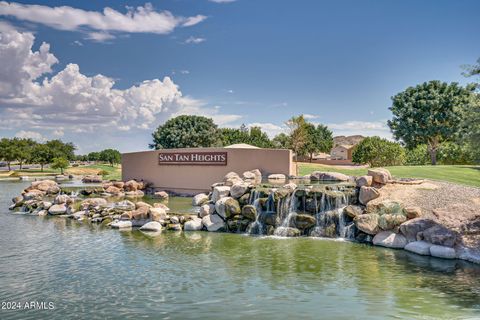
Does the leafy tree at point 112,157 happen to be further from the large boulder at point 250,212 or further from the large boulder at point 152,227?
the large boulder at point 250,212

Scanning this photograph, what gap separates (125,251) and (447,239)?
1147cm

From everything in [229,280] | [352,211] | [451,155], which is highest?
[451,155]

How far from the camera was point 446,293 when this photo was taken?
1032 centimetres

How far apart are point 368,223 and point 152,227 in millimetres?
9684

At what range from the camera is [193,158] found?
111ft

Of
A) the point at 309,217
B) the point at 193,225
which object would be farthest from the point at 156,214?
the point at 309,217

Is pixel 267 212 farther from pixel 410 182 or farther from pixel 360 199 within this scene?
pixel 410 182

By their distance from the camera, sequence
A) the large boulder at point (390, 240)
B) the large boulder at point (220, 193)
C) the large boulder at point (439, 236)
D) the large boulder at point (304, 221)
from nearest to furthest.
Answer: the large boulder at point (439, 236) → the large boulder at point (390, 240) → the large boulder at point (304, 221) → the large boulder at point (220, 193)

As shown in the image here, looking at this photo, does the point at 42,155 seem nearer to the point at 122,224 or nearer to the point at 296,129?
the point at 296,129

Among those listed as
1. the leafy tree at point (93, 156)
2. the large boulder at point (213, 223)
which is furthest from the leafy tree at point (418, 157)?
the leafy tree at point (93, 156)

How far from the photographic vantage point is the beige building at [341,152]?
9606cm

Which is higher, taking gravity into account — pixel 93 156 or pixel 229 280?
pixel 93 156

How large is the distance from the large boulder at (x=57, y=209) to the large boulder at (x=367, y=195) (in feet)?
56.0

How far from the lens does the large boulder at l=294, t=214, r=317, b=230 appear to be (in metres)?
18.1
